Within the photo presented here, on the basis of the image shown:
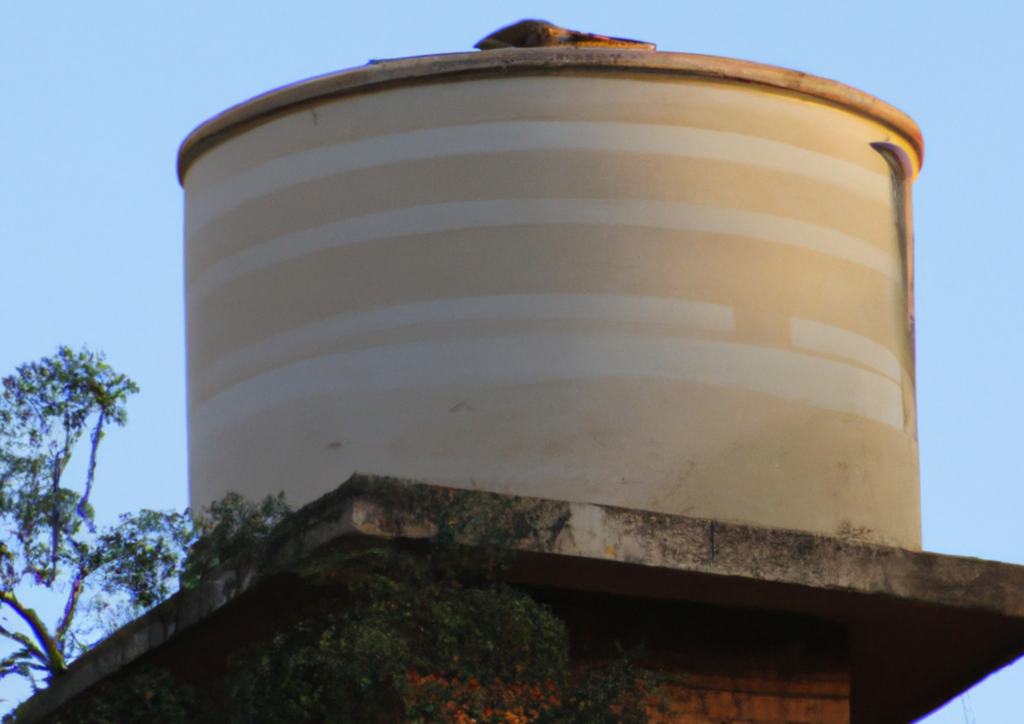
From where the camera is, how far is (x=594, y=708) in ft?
29.9

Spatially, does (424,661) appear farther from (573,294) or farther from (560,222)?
(560,222)

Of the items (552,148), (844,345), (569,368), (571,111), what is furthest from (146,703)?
(844,345)

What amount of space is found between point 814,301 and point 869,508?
1.24 m

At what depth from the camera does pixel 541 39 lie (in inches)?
437

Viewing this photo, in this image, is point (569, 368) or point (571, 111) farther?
point (571, 111)

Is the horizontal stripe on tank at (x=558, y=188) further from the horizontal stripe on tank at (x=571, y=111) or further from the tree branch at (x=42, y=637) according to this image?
the tree branch at (x=42, y=637)

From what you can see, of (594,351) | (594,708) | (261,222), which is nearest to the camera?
(594,708)

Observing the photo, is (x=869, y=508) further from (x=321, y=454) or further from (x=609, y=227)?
(x=321, y=454)

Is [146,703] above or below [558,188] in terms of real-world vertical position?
below

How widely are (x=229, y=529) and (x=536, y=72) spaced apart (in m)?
3.14

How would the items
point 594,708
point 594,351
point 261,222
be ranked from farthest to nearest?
point 261,222 → point 594,351 → point 594,708

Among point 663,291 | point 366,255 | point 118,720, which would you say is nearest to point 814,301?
point 663,291

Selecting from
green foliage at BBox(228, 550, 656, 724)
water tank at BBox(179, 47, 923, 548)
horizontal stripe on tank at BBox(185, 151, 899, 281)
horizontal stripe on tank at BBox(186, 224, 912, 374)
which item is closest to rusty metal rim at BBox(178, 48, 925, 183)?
water tank at BBox(179, 47, 923, 548)

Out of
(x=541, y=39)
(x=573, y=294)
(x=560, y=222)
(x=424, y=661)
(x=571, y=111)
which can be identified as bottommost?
(x=424, y=661)
